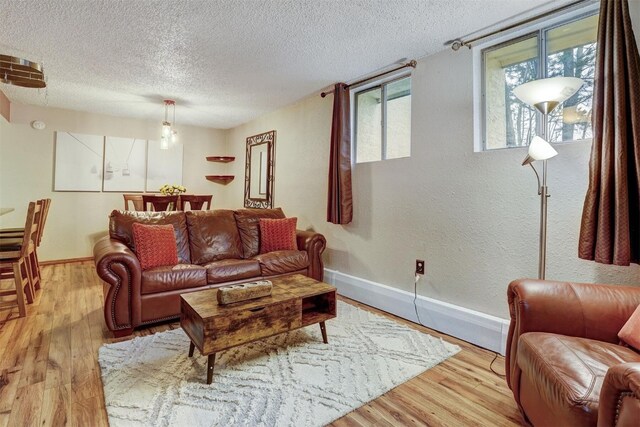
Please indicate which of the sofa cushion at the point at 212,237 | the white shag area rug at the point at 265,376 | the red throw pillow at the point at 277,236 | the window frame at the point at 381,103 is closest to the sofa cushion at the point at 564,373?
the white shag area rug at the point at 265,376

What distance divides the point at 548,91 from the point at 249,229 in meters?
2.79

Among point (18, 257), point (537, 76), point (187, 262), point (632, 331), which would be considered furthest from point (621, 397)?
point (18, 257)

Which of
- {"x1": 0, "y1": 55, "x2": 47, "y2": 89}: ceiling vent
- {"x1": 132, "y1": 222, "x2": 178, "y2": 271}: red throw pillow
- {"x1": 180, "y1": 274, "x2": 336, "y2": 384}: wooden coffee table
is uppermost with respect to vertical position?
{"x1": 0, "y1": 55, "x2": 47, "y2": 89}: ceiling vent

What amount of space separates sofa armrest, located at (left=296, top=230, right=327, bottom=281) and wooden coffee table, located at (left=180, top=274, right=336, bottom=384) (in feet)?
3.49

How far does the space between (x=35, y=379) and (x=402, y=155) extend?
9.97ft

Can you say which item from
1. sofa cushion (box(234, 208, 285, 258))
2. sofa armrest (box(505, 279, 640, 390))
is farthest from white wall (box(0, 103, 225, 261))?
sofa armrest (box(505, 279, 640, 390))

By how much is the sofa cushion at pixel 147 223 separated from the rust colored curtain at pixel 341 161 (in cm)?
150

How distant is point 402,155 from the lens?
301 centimetres

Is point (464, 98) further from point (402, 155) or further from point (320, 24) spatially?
point (320, 24)

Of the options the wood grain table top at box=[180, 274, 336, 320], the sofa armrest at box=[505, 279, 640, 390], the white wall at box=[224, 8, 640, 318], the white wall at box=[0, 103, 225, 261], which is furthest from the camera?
the white wall at box=[0, 103, 225, 261]

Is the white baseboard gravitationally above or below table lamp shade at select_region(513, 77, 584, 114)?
below

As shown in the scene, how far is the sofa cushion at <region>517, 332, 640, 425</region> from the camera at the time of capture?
40.6 inches

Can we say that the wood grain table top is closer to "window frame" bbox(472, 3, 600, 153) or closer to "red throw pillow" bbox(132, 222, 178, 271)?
"red throw pillow" bbox(132, 222, 178, 271)

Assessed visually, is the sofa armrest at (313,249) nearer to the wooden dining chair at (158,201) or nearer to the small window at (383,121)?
the small window at (383,121)
